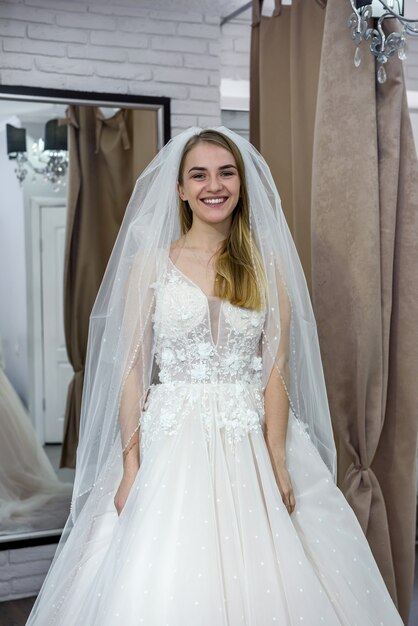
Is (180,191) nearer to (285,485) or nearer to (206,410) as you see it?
(206,410)

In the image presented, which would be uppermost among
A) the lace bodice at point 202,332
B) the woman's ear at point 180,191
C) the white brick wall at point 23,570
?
the woman's ear at point 180,191

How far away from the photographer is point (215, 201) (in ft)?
7.99

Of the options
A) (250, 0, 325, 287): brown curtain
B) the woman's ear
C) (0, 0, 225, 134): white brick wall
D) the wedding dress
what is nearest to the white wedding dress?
the woman's ear

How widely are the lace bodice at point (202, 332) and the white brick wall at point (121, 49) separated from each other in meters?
1.60

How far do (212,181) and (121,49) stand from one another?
5.10ft

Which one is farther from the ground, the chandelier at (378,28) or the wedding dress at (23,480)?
the chandelier at (378,28)

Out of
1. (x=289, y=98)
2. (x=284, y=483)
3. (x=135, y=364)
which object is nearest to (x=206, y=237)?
(x=135, y=364)

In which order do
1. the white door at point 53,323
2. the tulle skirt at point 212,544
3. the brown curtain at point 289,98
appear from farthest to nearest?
the white door at point 53,323
the brown curtain at point 289,98
the tulle skirt at point 212,544

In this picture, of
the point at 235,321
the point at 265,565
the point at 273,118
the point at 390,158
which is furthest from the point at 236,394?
the point at 273,118

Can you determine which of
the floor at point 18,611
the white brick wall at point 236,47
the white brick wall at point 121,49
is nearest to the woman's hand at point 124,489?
the floor at point 18,611

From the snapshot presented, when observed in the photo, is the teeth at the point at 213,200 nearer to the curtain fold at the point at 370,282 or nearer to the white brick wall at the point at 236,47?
the curtain fold at the point at 370,282

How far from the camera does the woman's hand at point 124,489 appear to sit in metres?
2.30

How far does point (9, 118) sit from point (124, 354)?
1.59 metres

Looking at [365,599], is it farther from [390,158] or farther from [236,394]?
[390,158]
